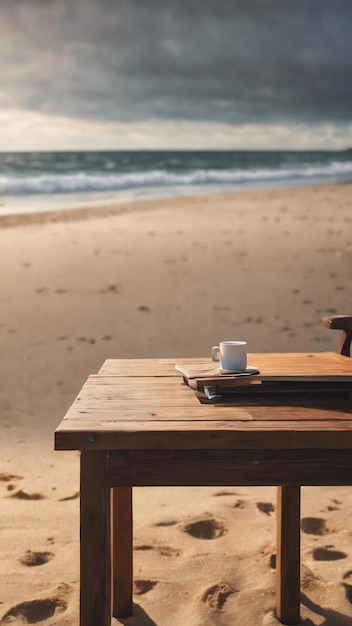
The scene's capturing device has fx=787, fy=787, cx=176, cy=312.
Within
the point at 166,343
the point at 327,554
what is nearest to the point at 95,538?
the point at 327,554

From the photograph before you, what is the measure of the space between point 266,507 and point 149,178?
16.5 meters

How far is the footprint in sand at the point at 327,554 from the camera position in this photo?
7.73 feet

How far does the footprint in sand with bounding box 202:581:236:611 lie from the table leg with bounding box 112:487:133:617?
0.21m

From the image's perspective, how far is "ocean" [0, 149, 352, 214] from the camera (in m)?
14.6

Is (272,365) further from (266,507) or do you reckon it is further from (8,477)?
(8,477)

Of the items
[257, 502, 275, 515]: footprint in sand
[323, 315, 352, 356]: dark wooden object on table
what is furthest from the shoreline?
[323, 315, 352, 356]: dark wooden object on table

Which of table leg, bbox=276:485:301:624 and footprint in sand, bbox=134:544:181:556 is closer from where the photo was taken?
table leg, bbox=276:485:301:624

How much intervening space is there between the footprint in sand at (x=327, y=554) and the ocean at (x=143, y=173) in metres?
9.59

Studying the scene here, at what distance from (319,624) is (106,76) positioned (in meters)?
23.0

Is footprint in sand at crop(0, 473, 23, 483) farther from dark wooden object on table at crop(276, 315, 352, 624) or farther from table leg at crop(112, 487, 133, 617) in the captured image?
dark wooden object on table at crop(276, 315, 352, 624)

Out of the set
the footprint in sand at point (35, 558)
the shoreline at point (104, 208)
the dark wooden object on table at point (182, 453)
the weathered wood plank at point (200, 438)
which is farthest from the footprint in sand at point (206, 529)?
the shoreline at point (104, 208)

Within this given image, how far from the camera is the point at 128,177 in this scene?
61.3ft

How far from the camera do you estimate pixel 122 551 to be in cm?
198

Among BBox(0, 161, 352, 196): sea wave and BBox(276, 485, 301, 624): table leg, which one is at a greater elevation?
BBox(0, 161, 352, 196): sea wave
